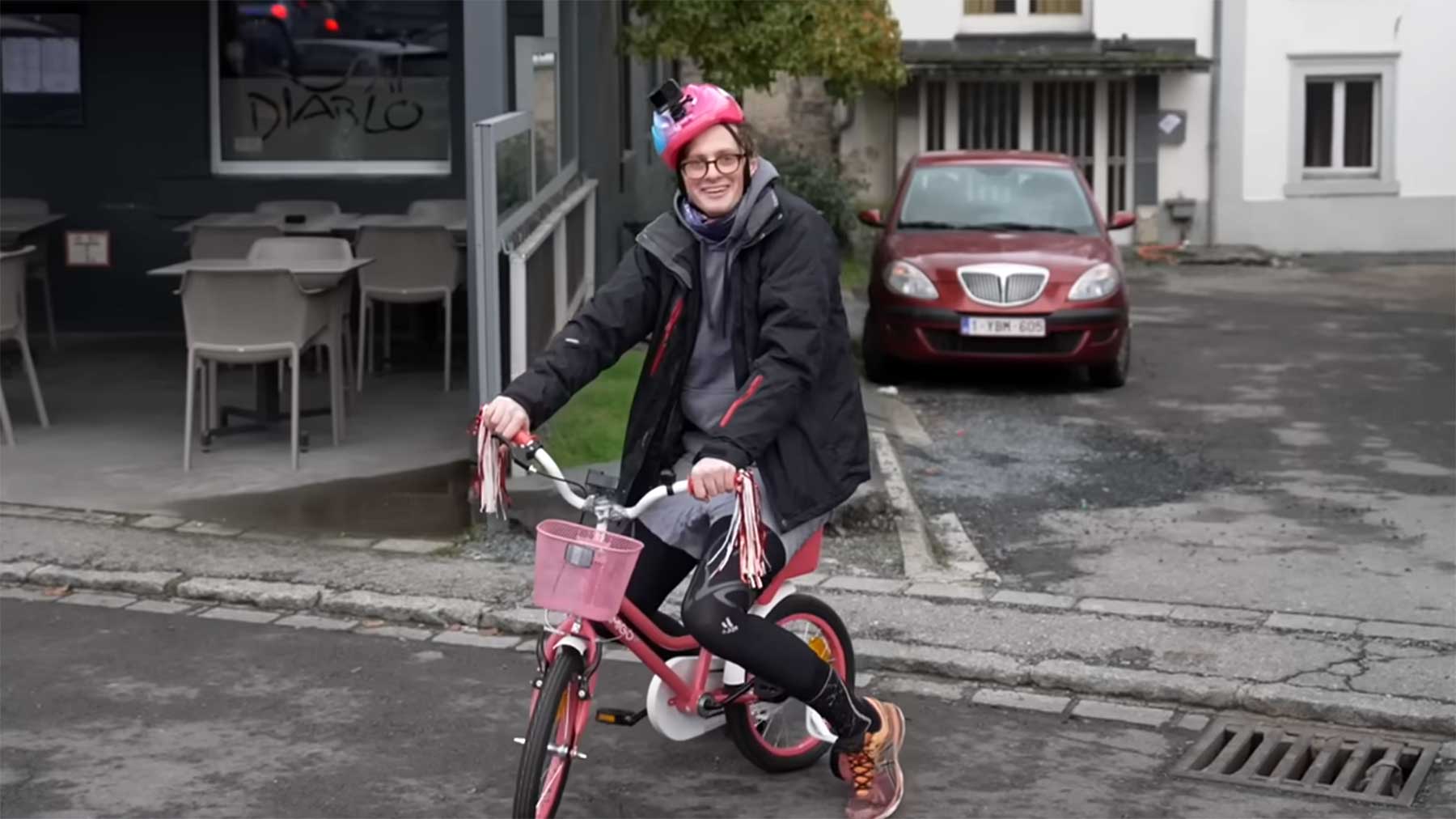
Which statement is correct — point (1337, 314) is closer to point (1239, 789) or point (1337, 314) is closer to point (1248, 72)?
point (1248, 72)

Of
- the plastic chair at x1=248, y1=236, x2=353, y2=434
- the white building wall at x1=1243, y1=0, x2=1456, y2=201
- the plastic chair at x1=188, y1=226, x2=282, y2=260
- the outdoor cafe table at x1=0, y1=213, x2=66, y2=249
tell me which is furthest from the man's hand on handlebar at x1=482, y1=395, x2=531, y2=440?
the white building wall at x1=1243, y1=0, x2=1456, y2=201

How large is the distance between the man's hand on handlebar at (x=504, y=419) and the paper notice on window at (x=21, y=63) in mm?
10706

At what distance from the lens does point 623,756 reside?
6020mm

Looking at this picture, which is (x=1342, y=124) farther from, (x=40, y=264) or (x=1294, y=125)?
(x=40, y=264)

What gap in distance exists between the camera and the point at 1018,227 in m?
14.4

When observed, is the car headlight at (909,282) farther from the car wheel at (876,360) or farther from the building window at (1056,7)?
the building window at (1056,7)

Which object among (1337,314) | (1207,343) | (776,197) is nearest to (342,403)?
(776,197)

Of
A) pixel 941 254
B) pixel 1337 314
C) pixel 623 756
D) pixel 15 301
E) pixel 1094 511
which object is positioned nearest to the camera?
pixel 623 756

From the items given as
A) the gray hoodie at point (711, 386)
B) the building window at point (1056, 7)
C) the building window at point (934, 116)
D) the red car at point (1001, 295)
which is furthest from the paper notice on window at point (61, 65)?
the building window at point (1056, 7)

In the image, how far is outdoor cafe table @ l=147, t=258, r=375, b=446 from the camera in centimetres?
1027

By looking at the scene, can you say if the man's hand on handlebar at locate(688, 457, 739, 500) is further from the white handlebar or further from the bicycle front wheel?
the bicycle front wheel

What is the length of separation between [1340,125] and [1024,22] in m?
3.99

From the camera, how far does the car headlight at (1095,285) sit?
1336cm

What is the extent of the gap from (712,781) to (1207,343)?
11163 mm
